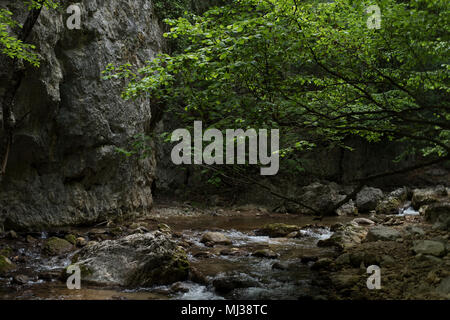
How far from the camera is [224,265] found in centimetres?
688

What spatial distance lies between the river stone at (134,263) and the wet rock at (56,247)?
56.1 inches

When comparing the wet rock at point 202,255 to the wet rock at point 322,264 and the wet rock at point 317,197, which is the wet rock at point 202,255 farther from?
the wet rock at point 317,197

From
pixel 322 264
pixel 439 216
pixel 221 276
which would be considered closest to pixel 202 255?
pixel 221 276

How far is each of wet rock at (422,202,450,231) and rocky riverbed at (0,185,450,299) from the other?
9 centimetres

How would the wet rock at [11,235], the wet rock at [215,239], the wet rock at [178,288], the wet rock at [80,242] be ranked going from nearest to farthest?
the wet rock at [178,288], the wet rock at [11,235], the wet rock at [80,242], the wet rock at [215,239]

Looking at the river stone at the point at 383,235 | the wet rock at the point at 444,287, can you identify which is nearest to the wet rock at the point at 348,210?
the river stone at the point at 383,235

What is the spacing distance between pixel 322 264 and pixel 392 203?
33.4 feet

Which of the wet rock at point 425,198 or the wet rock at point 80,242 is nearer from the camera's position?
the wet rock at point 80,242

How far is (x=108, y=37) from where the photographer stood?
37.2ft

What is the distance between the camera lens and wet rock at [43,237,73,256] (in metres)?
7.42

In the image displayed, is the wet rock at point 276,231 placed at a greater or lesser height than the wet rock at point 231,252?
greater

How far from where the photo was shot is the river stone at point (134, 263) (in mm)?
5582

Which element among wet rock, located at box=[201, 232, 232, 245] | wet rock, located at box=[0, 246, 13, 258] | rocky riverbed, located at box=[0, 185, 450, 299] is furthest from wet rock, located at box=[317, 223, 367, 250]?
wet rock, located at box=[0, 246, 13, 258]
